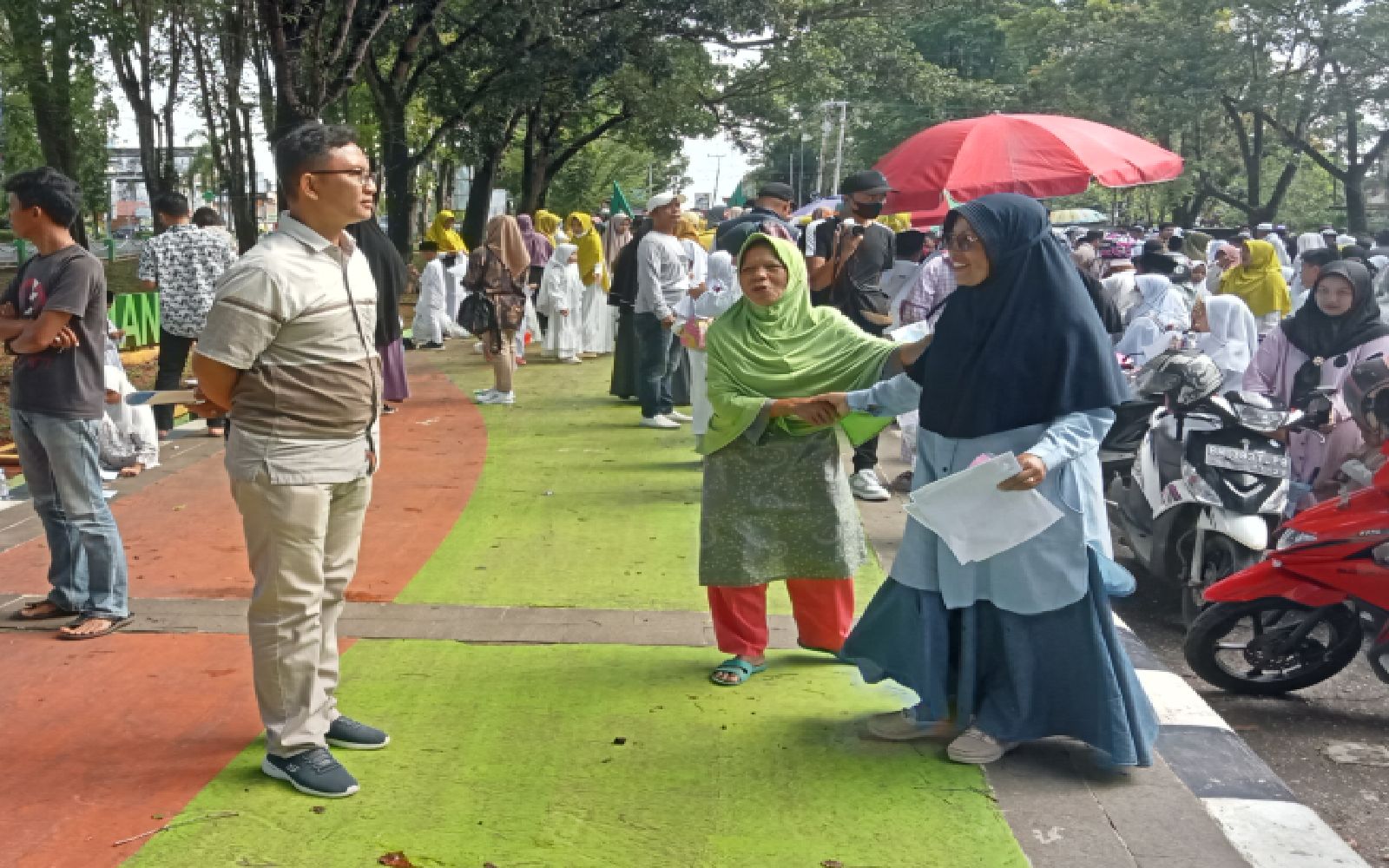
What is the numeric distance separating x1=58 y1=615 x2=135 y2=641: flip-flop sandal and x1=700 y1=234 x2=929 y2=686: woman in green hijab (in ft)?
7.96

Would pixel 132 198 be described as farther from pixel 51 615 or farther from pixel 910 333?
pixel 910 333

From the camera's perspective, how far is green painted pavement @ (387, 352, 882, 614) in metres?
6.23

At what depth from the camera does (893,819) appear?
3764 millimetres

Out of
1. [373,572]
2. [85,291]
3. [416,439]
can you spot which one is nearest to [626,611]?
[373,572]

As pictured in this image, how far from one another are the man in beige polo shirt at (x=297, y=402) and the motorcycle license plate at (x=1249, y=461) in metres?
3.93

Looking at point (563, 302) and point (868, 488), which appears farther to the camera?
point (563, 302)

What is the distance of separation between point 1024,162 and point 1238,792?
6.10 metres

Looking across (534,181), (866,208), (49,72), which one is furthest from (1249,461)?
(534,181)

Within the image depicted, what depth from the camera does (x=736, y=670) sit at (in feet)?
16.0

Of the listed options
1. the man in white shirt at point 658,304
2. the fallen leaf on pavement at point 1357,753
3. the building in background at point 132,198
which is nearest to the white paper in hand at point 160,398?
the fallen leaf on pavement at point 1357,753

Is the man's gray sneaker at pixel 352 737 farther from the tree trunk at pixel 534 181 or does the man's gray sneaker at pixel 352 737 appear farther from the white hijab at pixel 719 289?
the tree trunk at pixel 534 181

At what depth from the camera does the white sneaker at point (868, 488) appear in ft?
26.6

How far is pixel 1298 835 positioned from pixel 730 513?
2.04 meters

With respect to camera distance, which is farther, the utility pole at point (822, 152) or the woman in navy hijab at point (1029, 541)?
the utility pole at point (822, 152)
